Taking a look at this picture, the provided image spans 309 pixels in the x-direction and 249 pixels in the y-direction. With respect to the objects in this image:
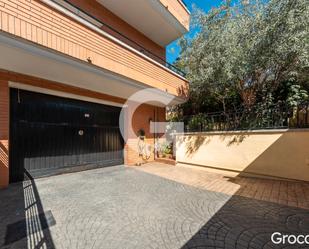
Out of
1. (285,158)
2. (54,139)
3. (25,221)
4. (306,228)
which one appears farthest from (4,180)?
(285,158)

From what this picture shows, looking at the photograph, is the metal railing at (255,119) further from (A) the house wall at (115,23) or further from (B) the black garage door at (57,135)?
(A) the house wall at (115,23)

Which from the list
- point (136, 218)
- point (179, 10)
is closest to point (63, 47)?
point (136, 218)

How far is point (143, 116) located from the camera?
8.98m

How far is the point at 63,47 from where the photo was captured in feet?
13.3

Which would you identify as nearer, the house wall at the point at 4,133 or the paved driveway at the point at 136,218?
the paved driveway at the point at 136,218

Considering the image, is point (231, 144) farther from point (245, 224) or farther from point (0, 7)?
point (0, 7)

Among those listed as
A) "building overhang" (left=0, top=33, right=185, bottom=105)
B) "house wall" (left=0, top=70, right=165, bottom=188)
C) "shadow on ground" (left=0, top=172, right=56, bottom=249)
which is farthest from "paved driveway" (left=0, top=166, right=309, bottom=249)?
"building overhang" (left=0, top=33, right=185, bottom=105)

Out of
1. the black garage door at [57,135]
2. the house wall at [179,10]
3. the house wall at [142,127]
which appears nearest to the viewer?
the black garage door at [57,135]

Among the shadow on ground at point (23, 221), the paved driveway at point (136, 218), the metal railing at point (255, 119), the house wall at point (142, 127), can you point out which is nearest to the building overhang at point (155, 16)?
the house wall at point (142, 127)

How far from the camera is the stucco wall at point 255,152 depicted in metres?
5.18

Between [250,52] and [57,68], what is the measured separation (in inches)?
231

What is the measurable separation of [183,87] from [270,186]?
5124 millimetres
